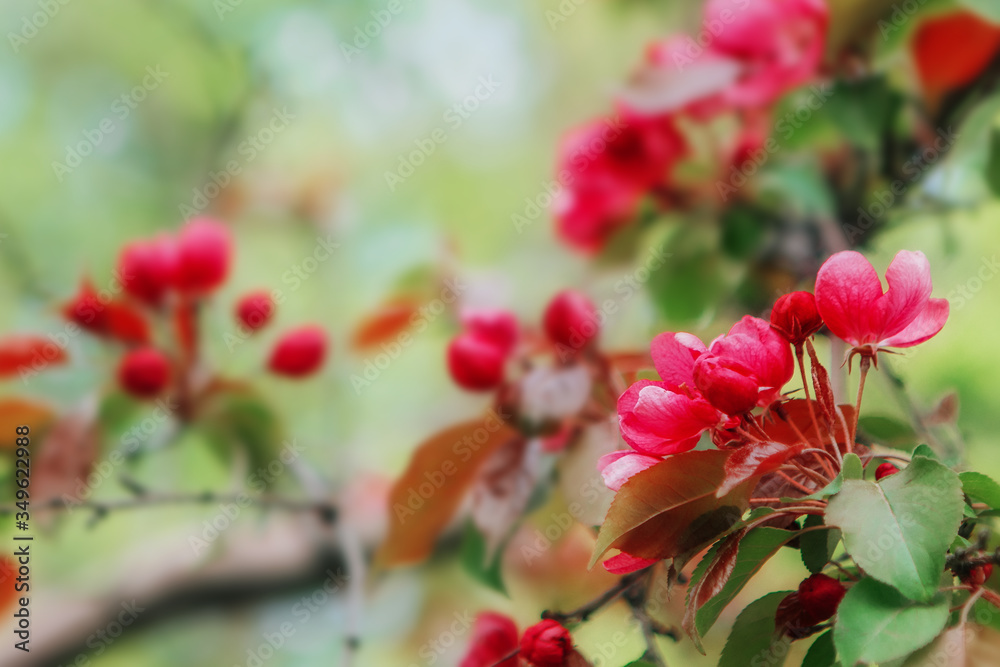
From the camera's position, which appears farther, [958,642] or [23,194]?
[23,194]

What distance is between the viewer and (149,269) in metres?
0.67

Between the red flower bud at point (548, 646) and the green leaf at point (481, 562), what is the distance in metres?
0.14

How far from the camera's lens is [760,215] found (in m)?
0.65

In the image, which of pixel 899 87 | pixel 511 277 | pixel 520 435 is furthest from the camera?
pixel 511 277

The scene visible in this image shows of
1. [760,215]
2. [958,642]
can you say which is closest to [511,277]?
[760,215]

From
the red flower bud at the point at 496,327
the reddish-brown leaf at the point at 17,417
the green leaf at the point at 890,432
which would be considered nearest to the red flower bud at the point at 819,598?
the green leaf at the point at 890,432

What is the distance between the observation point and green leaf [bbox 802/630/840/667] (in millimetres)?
245

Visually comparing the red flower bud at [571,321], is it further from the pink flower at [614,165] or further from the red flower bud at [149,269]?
the red flower bud at [149,269]

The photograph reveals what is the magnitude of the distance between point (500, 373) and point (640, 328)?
199 millimetres

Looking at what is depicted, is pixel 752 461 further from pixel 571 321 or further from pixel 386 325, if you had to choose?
pixel 386 325

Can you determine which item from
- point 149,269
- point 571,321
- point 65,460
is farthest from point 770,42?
point 65,460

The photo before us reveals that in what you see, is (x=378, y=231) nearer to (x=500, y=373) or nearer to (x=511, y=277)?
(x=511, y=277)

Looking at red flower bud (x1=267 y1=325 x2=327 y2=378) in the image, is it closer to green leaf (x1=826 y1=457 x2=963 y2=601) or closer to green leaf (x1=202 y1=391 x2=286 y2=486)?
green leaf (x1=202 y1=391 x2=286 y2=486)

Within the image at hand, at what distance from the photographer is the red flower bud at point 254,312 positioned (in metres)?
0.69
